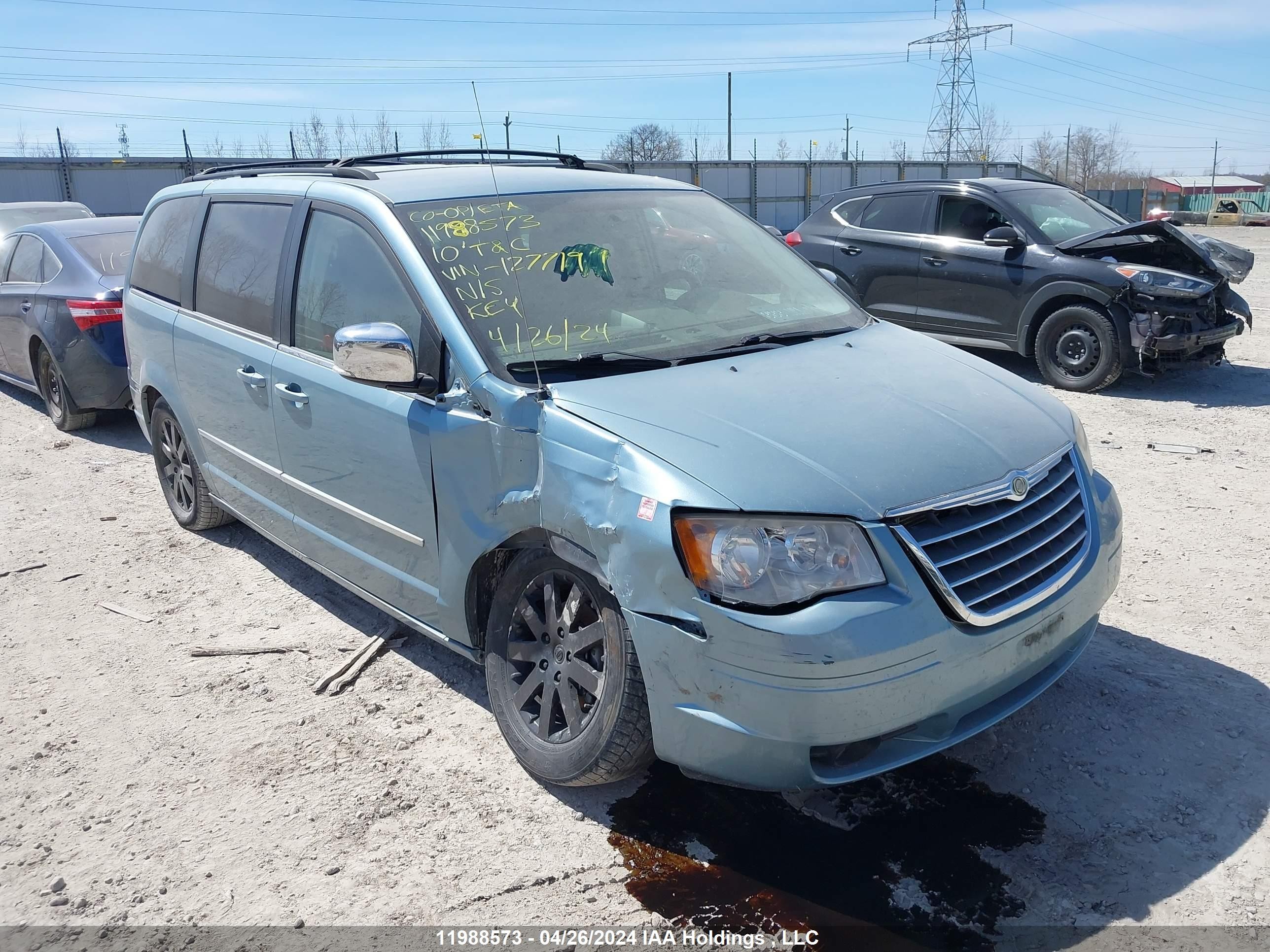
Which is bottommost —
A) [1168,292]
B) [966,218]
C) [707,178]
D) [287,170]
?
[1168,292]

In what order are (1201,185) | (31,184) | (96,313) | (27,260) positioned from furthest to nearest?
(1201,185) → (31,184) → (27,260) → (96,313)

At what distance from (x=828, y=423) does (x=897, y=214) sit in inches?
301

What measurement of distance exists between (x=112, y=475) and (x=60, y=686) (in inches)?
135

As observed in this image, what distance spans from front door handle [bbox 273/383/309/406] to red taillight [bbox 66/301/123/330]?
4506 millimetres

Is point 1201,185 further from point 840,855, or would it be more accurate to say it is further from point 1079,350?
point 840,855

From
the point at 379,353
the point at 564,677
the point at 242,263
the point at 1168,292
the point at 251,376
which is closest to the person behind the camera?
the point at 564,677

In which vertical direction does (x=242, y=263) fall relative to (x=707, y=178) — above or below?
below

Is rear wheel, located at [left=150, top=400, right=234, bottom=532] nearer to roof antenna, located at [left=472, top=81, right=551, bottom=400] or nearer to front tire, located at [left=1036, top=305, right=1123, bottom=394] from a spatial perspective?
roof antenna, located at [left=472, top=81, right=551, bottom=400]

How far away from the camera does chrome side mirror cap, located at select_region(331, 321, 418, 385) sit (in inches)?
126

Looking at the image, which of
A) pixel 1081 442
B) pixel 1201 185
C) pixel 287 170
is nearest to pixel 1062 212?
pixel 1081 442

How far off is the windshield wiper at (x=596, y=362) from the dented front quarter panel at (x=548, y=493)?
0.11m

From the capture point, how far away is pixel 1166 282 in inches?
315

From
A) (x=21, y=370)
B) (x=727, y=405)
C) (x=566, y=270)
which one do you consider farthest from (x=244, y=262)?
(x=21, y=370)

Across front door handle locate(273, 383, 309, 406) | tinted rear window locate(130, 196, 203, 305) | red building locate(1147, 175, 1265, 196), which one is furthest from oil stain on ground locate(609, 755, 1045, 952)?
red building locate(1147, 175, 1265, 196)
